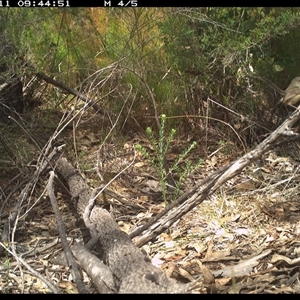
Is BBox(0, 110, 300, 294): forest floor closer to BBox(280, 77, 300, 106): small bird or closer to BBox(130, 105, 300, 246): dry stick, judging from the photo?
BBox(130, 105, 300, 246): dry stick

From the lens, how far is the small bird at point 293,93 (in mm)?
3625

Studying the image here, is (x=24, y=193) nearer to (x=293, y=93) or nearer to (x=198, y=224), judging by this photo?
(x=198, y=224)

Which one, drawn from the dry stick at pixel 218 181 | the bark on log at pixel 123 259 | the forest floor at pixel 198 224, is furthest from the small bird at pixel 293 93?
the bark on log at pixel 123 259

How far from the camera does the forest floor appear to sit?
2570mm

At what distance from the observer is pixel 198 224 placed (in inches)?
121

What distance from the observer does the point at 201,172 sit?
12.2 feet

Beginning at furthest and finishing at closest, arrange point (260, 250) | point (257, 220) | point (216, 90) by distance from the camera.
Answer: point (216, 90), point (257, 220), point (260, 250)

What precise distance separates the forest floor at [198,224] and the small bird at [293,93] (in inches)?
14.3

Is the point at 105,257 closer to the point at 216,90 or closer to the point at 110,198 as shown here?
the point at 110,198

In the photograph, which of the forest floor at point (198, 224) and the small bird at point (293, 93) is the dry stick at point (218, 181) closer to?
the forest floor at point (198, 224)

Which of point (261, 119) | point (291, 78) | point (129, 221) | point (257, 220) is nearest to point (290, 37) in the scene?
point (291, 78)

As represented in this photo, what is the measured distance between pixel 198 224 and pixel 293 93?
3.70ft

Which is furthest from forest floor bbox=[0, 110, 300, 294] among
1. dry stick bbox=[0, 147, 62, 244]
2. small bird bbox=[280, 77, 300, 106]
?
small bird bbox=[280, 77, 300, 106]

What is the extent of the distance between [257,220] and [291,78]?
1.19m
